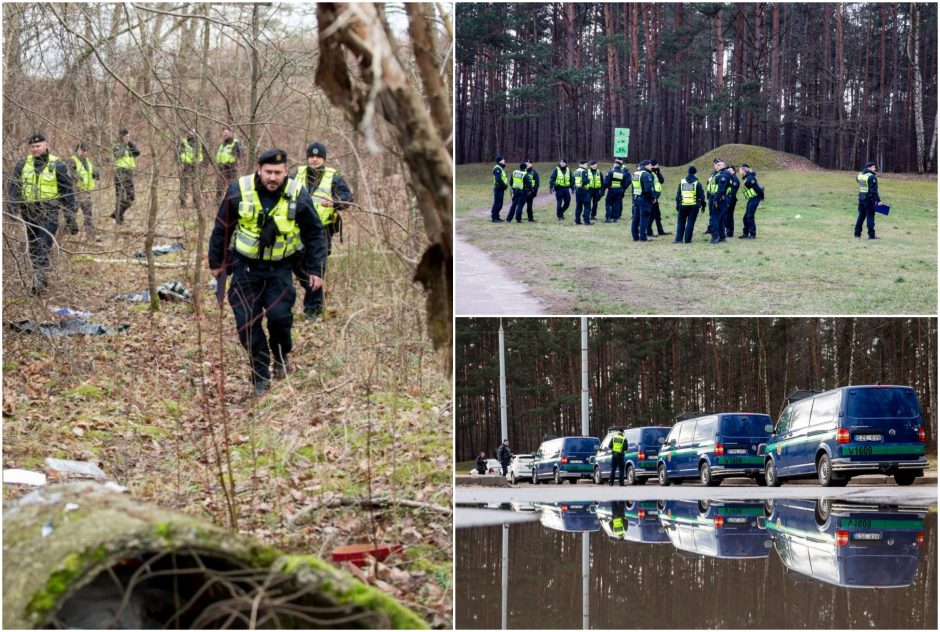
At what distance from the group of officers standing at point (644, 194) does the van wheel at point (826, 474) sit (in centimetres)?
671

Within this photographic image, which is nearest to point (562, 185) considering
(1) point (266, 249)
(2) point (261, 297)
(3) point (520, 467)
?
(3) point (520, 467)

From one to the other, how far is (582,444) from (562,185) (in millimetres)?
6222

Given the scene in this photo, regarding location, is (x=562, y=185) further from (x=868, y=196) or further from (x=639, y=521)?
(x=639, y=521)

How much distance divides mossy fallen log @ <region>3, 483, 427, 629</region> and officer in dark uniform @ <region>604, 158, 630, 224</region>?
67.1 ft

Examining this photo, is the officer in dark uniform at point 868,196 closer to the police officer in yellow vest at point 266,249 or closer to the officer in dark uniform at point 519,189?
the officer in dark uniform at point 519,189

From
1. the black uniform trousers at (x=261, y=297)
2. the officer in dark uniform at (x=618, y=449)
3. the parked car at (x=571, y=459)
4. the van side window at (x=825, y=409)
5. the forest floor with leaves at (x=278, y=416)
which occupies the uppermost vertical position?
the black uniform trousers at (x=261, y=297)

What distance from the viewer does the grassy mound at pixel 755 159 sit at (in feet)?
117

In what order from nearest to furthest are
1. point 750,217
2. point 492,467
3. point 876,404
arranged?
point 876,404 < point 750,217 < point 492,467

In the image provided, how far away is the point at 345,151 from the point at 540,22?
30.1 ft

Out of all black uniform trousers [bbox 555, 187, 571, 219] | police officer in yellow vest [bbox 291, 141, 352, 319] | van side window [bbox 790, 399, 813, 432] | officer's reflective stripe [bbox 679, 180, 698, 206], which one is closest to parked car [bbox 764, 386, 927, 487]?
van side window [bbox 790, 399, 813, 432]

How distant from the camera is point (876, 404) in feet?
49.0

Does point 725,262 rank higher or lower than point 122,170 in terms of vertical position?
lower

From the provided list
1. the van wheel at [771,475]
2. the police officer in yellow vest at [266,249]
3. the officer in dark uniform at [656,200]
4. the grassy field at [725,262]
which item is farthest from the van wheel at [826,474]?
the police officer in yellow vest at [266,249]

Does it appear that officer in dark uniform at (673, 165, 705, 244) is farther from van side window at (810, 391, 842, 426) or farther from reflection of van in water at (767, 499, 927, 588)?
reflection of van in water at (767, 499, 927, 588)
